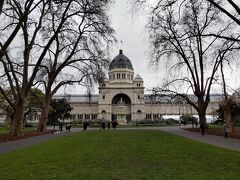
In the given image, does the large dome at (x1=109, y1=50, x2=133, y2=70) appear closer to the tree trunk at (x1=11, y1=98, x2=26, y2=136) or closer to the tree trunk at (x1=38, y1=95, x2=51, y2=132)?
the tree trunk at (x1=38, y1=95, x2=51, y2=132)

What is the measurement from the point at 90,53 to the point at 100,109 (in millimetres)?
115070

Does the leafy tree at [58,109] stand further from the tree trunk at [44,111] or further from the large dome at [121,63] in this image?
the tree trunk at [44,111]

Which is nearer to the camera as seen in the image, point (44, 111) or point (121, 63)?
point (44, 111)

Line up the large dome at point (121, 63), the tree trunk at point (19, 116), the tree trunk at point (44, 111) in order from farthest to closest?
the large dome at point (121, 63) → the tree trunk at point (44, 111) → the tree trunk at point (19, 116)

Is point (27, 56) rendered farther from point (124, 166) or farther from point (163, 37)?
point (124, 166)

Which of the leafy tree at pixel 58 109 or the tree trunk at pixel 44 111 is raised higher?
the leafy tree at pixel 58 109

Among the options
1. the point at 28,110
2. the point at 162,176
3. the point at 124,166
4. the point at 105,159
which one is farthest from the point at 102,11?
the point at 28,110

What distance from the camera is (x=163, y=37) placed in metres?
37.2

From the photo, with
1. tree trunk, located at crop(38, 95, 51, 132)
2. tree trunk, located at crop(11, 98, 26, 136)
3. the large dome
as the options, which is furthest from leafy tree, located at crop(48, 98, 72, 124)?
tree trunk, located at crop(11, 98, 26, 136)

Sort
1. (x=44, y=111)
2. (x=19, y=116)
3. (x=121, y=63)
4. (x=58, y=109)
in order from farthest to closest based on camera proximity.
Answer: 1. (x=121, y=63)
2. (x=58, y=109)
3. (x=44, y=111)
4. (x=19, y=116)

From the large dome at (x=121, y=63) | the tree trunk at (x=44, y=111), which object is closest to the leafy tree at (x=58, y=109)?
the large dome at (x=121, y=63)

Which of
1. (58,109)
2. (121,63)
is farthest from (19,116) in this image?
(121,63)

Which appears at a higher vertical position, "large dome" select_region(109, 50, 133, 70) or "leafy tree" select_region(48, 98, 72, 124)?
"large dome" select_region(109, 50, 133, 70)

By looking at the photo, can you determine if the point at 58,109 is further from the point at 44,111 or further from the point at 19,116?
the point at 19,116
